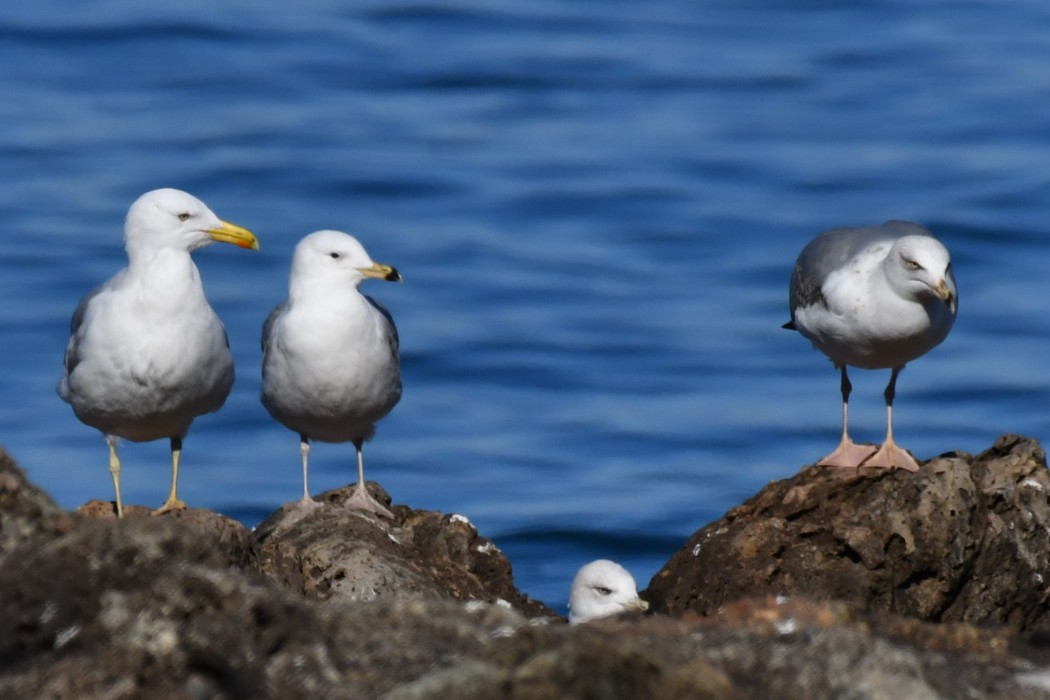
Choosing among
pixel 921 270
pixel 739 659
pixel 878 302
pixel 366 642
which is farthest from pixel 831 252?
pixel 366 642

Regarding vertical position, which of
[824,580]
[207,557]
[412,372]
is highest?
[207,557]

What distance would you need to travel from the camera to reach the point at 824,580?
873 centimetres

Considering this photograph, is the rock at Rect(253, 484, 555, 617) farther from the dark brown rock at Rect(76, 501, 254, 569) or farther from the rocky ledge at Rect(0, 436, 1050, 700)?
the rocky ledge at Rect(0, 436, 1050, 700)

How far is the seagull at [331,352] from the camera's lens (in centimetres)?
971

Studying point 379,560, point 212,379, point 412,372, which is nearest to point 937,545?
point 379,560

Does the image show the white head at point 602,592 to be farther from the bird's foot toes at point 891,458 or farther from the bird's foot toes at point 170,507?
the bird's foot toes at point 170,507

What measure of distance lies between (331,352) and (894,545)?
2770 millimetres

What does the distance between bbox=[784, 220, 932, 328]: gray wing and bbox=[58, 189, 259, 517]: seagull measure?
2.93 meters

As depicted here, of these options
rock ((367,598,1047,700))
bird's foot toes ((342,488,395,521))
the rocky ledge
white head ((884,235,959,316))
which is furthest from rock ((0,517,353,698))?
white head ((884,235,959,316))

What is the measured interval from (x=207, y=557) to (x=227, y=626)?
1.55 ft

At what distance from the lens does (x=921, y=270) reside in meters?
9.95

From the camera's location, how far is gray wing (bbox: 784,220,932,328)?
10.6m

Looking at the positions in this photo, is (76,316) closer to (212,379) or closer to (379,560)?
(212,379)

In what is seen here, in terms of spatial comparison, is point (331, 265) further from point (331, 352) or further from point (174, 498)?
point (174, 498)
